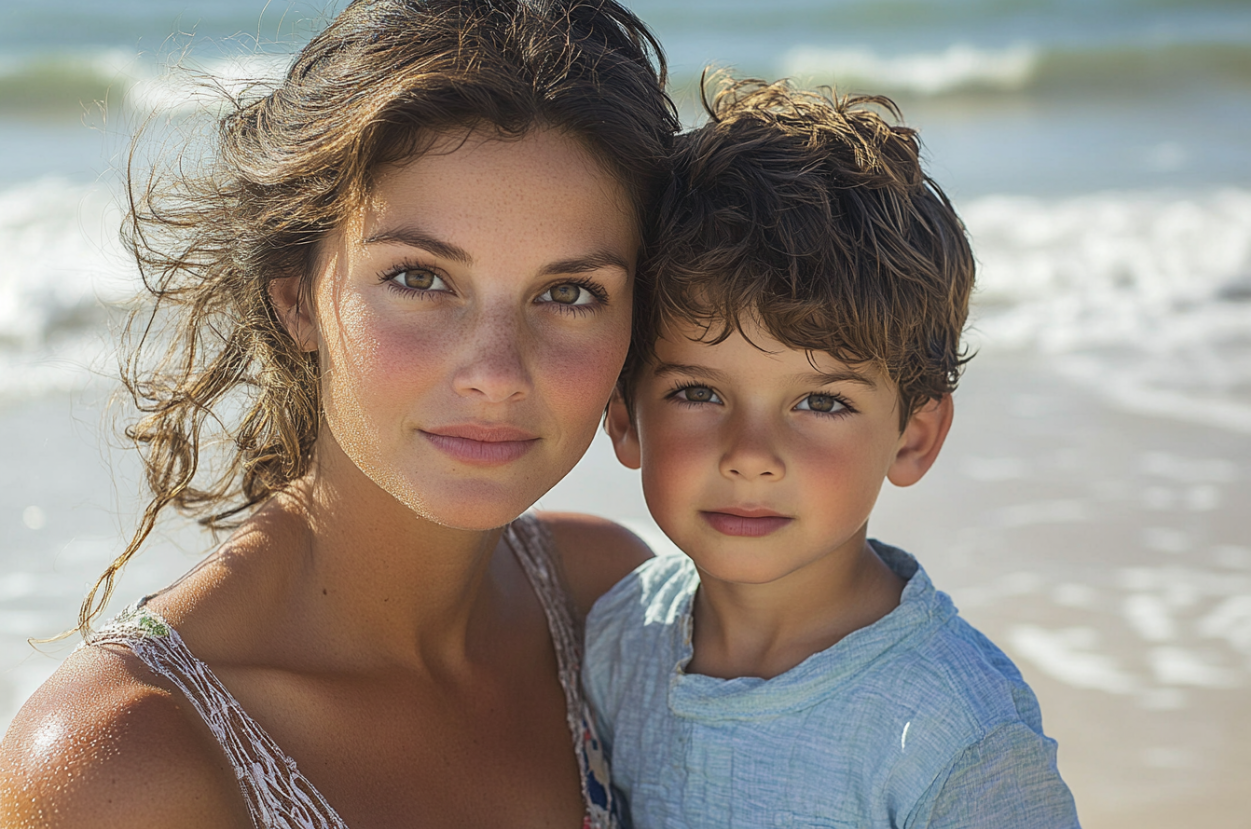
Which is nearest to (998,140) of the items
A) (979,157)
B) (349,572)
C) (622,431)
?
(979,157)

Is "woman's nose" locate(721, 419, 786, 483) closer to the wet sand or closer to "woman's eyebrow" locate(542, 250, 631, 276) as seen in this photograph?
"woman's eyebrow" locate(542, 250, 631, 276)

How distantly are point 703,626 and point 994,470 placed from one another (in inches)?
108

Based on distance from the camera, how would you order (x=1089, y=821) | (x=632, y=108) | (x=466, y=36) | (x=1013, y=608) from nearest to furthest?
(x=466, y=36) → (x=632, y=108) → (x=1089, y=821) → (x=1013, y=608)

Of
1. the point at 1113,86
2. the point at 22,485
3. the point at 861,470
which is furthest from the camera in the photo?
the point at 1113,86

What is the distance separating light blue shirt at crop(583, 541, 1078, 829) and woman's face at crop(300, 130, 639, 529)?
53 centimetres

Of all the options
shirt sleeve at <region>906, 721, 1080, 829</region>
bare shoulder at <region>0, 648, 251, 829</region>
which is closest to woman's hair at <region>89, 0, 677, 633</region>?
bare shoulder at <region>0, 648, 251, 829</region>

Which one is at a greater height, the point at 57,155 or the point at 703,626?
the point at 57,155

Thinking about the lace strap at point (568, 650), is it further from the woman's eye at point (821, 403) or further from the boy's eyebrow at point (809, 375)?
the woman's eye at point (821, 403)

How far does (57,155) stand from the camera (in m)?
9.66

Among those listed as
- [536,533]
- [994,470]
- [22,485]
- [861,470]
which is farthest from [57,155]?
[861,470]

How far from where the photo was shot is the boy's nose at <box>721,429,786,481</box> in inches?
76.7

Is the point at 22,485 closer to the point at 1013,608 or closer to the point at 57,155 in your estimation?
the point at 1013,608

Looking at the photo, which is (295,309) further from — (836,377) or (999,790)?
(999,790)

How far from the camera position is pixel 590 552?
254 cm
